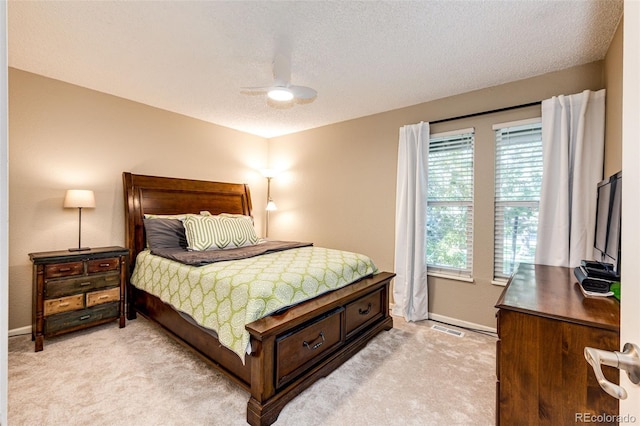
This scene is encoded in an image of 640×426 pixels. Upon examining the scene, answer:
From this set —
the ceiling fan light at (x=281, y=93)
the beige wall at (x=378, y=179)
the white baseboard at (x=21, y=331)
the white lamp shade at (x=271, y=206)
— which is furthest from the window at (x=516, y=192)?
the white baseboard at (x=21, y=331)

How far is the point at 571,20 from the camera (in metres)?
1.91

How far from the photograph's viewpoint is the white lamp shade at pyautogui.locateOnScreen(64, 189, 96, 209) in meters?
2.72

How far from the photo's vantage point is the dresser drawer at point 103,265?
271 centimetres

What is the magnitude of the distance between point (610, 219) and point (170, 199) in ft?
13.4

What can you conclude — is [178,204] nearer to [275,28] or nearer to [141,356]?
[141,356]

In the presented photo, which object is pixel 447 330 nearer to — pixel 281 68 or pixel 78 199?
pixel 281 68

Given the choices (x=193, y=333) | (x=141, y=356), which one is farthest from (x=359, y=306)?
(x=141, y=356)

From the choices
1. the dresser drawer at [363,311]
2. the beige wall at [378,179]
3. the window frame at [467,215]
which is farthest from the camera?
the window frame at [467,215]

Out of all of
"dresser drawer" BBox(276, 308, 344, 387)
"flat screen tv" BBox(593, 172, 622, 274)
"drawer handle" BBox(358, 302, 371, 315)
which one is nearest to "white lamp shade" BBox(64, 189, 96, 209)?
"dresser drawer" BBox(276, 308, 344, 387)

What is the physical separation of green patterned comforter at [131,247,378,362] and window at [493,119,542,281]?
1352 mm

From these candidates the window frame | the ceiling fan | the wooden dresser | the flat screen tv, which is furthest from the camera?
the window frame

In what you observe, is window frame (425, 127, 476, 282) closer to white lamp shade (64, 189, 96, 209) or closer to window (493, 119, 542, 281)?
window (493, 119, 542, 281)

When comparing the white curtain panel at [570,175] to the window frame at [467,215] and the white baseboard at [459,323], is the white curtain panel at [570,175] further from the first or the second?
the white baseboard at [459,323]

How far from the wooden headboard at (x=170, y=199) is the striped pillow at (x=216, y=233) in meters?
0.54
